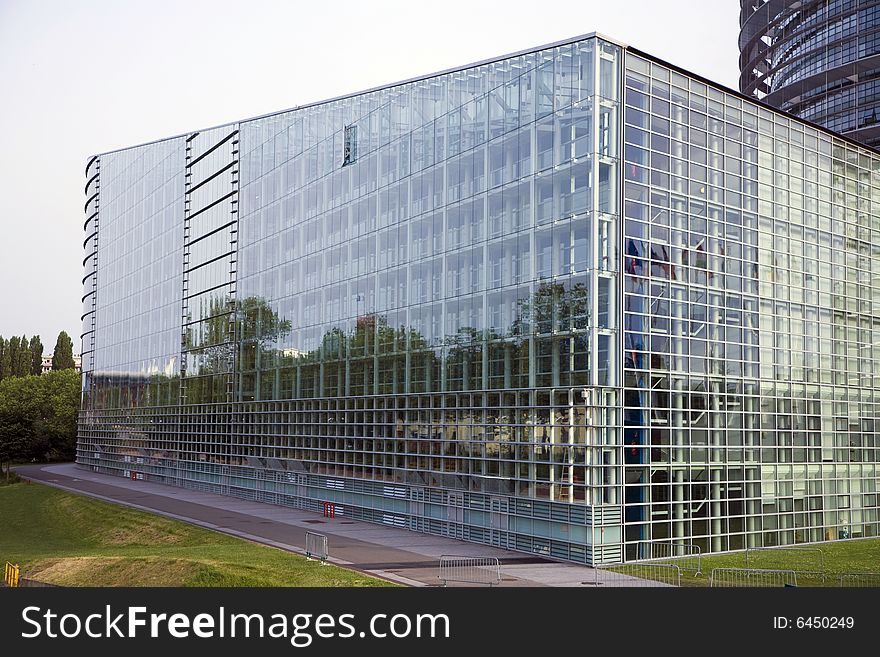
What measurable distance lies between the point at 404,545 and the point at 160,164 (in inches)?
2214

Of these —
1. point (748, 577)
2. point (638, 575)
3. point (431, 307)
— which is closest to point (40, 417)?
point (431, 307)

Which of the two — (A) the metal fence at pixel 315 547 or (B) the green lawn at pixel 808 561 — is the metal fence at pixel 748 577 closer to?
(B) the green lawn at pixel 808 561

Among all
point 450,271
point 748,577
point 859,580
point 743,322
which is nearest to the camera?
point 859,580

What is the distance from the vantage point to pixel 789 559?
3512 cm

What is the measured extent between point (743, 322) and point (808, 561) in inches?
415

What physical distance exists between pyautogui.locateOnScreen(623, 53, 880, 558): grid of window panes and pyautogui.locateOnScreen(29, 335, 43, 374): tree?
160m

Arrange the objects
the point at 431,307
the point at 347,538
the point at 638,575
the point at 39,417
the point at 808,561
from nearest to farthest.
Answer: the point at 638,575 < the point at 808,561 < the point at 347,538 < the point at 431,307 < the point at 39,417

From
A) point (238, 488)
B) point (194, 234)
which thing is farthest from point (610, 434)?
point (194, 234)

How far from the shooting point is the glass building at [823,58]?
2469 inches

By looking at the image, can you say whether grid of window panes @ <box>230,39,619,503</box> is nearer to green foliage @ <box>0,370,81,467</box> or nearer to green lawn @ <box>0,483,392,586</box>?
green lawn @ <box>0,483,392,586</box>

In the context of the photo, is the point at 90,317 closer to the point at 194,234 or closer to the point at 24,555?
the point at 194,234

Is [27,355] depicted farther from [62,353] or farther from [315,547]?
[315,547]

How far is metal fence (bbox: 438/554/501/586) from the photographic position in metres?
29.8

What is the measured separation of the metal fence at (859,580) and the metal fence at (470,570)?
10769 mm
